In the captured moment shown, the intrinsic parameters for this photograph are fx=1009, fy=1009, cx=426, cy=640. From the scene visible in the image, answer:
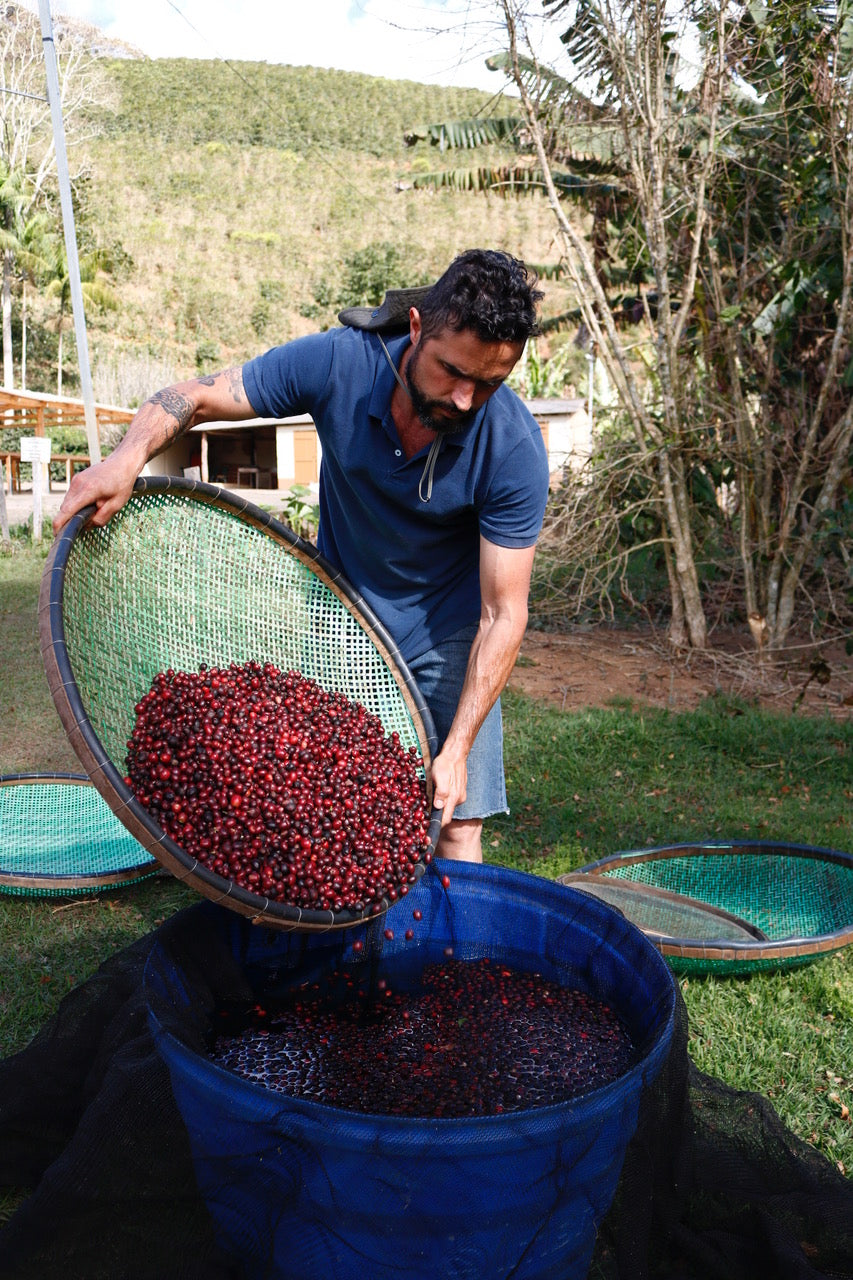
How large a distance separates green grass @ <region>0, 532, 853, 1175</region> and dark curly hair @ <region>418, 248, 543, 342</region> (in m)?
1.89

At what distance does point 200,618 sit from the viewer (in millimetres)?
2434

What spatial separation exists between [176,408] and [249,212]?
6008cm

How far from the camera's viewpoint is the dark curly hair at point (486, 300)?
6.55 feet

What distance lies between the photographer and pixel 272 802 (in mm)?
2004

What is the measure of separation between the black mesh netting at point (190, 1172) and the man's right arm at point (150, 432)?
826mm

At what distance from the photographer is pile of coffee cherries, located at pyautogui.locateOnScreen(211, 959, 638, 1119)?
70.4 inches

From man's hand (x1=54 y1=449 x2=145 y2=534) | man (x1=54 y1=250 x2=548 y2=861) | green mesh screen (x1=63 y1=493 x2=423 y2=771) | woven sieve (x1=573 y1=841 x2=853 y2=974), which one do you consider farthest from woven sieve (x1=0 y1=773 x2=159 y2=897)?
man's hand (x1=54 y1=449 x2=145 y2=534)

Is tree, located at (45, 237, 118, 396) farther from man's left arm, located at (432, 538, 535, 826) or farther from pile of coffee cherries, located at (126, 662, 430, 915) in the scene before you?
pile of coffee cherries, located at (126, 662, 430, 915)

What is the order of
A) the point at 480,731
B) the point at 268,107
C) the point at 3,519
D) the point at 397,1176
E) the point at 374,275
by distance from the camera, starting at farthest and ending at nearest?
the point at 268,107
the point at 374,275
the point at 3,519
the point at 480,731
the point at 397,1176

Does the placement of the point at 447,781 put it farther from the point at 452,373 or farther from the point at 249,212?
the point at 249,212

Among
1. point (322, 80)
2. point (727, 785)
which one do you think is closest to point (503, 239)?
point (322, 80)

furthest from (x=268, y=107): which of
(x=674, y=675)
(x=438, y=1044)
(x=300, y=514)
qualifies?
(x=438, y=1044)

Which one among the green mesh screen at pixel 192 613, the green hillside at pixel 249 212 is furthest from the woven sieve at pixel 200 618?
the green hillside at pixel 249 212

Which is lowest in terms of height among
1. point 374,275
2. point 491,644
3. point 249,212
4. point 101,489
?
point 491,644
